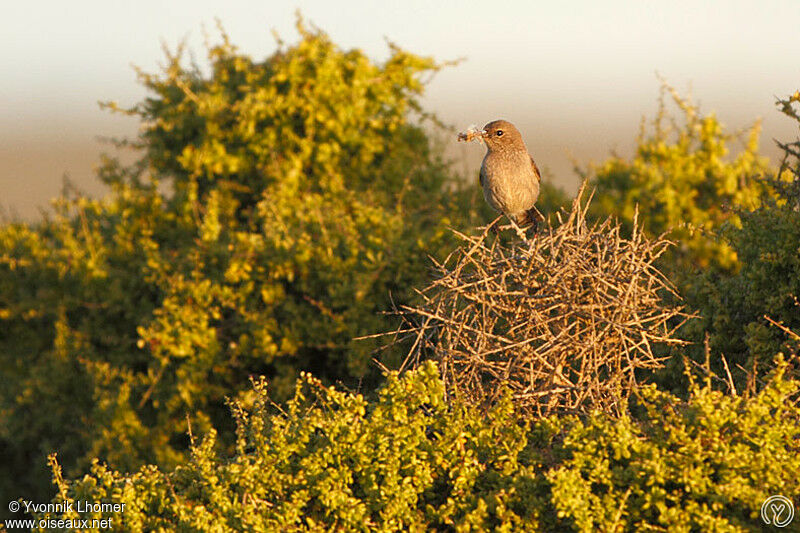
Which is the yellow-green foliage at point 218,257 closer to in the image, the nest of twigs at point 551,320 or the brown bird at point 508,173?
the brown bird at point 508,173

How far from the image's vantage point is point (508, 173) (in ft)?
28.2

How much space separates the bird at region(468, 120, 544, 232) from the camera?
861cm

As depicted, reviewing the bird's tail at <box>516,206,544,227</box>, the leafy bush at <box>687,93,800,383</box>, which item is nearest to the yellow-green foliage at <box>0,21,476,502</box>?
the bird's tail at <box>516,206,544,227</box>

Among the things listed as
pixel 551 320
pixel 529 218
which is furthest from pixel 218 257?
pixel 551 320

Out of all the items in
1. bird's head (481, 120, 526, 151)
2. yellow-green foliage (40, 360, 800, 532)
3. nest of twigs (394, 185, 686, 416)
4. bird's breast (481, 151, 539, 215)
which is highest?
bird's head (481, 120, 526, 151)

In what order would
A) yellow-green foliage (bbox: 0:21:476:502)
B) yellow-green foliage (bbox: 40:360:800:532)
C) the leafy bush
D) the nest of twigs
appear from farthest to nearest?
yellow-green foliage (bbox: 0:21:476:502), the leafy bush, the nest of twigs, yellow-green foliage (bbox: 40:360:800:532)

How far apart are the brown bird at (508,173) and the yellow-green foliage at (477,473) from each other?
99.3 inches

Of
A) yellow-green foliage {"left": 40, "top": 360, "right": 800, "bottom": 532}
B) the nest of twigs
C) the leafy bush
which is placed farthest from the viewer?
the leafy bush

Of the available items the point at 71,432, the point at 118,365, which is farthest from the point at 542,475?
the point at 71,432

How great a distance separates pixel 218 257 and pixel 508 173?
234 inches

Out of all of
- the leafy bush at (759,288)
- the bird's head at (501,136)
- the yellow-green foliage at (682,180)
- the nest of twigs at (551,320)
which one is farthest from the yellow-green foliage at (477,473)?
the yellow-green foliage at (682,180)

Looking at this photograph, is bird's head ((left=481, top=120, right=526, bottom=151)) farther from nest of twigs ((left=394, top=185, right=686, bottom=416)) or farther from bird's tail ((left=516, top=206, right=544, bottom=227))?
nest of twigs ((left=394, top=185, right=686, bottom=416))

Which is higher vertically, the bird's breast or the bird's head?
the bird's head

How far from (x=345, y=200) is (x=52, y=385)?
5.92 m
